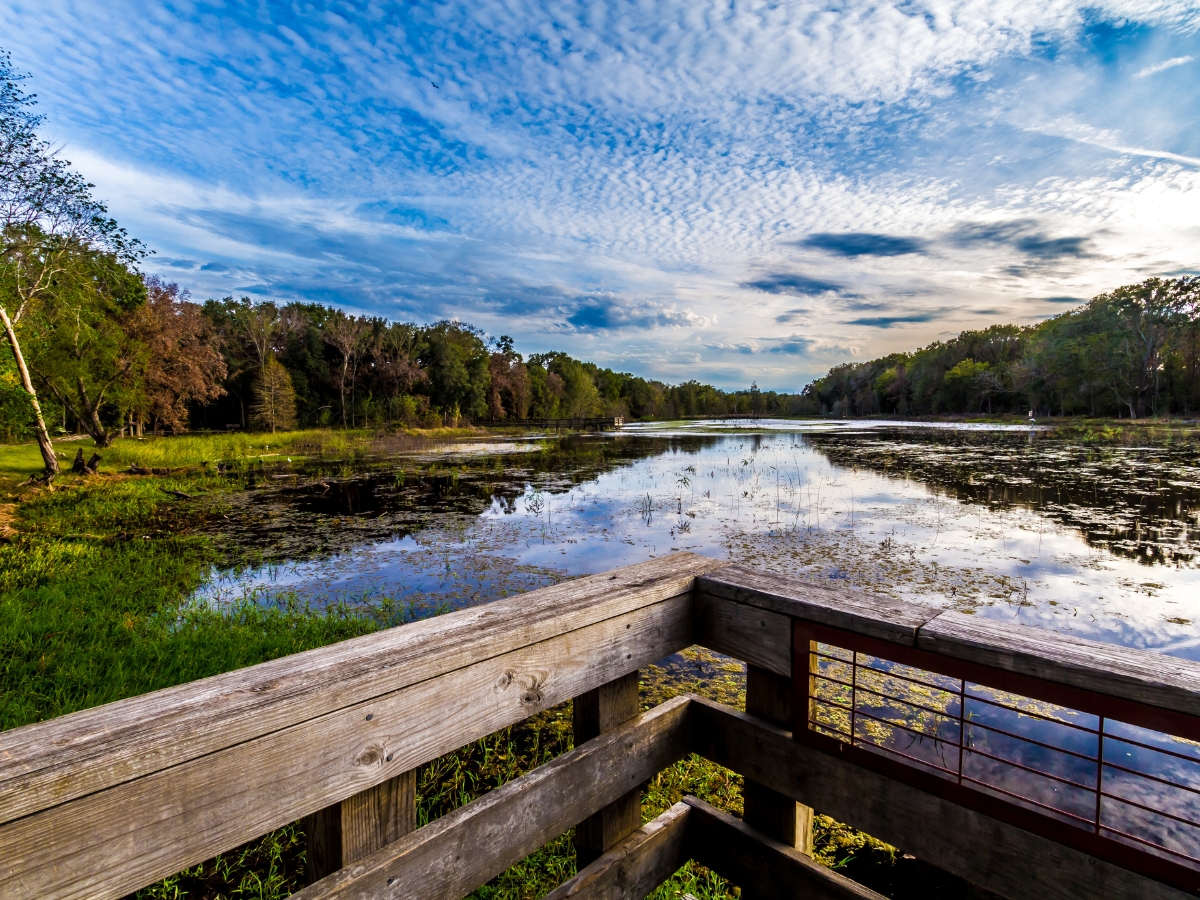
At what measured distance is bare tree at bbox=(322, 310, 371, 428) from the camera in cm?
4969

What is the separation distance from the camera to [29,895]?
865mm

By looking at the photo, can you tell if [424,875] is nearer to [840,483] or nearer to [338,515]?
[338,515]

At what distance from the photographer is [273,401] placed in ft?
133

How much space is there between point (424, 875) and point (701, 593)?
1.09 metres

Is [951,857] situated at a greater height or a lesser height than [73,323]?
lesser

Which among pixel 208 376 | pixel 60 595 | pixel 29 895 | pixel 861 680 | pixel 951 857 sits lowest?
pixel 861 680

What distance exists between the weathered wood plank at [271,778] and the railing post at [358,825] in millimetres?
58

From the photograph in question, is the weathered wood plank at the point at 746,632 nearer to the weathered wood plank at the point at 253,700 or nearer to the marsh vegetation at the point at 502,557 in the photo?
the weathered wood plank at the point at 253,700

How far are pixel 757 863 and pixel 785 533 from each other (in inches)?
364

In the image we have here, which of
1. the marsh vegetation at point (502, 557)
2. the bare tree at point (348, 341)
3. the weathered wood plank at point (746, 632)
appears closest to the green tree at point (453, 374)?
the bare tree at point (348, 341)

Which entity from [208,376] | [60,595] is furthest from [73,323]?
[60,595]

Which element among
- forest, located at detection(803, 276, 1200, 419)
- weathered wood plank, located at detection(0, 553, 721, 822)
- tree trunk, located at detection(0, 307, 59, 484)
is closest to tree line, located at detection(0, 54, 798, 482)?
tree trunk, located at detection(0, 307, 59, 484)

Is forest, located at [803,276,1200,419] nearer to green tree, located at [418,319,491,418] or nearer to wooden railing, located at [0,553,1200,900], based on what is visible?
green tree, located at [418,319,491,418]

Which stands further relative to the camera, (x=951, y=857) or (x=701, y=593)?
(x=701, y=593)
